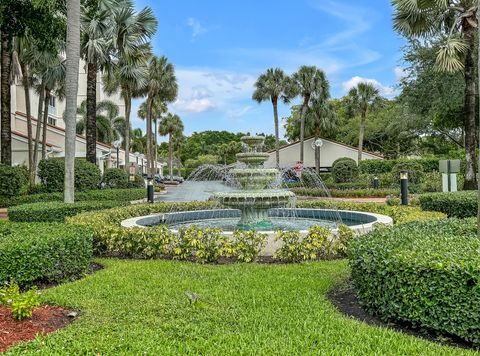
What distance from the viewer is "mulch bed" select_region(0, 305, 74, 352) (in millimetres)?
4000

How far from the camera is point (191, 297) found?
4785 mm

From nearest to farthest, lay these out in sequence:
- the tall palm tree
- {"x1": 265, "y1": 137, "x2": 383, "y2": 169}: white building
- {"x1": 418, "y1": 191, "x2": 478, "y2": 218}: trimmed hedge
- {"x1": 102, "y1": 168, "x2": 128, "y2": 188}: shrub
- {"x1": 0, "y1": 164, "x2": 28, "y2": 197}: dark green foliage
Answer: {"x1": 418, "y1": 191, "x2": 478, "y2": 218}: trimmed hedge
{"x1": 0, "y1": 164, "x2": 28, "y2": 197}: dark green foliage
{"x1": 102, "y1": 168, "x2": 128, "y2": 188}: shrub
the tall palm tree
{"x1": 265, "y1": 137, "x2": 383, "y2": 169}: white building

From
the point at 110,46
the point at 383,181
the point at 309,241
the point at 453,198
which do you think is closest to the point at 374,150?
the point at 383,181

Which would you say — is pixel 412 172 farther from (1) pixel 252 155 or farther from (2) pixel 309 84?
(1) pixel 252 155

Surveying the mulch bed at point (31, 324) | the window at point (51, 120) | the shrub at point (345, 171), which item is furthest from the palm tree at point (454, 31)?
the window at point (51, 120)

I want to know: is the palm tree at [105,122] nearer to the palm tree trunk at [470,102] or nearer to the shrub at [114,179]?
the shrub at [114,179]

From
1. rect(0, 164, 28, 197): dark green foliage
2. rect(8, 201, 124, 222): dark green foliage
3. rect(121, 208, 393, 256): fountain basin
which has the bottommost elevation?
rect(121, 208, 393, 256): fountain basin

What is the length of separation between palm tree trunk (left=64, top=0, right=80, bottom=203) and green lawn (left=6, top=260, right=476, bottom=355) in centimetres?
678

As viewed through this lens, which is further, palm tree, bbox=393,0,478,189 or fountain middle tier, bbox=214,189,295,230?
palm tree, bbox=393,0,478,189

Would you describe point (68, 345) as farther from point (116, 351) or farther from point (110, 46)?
point (110, 46)

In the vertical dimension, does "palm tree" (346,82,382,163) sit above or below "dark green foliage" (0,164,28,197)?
above

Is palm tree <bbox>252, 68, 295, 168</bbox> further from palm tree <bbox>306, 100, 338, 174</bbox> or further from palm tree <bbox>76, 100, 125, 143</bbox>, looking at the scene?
palm tree <bbox>76, 100, 125, 143</bbox>

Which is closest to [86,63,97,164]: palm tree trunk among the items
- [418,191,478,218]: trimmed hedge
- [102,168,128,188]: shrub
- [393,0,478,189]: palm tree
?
[102,168,128,188]: shrub

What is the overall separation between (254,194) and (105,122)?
45908 millimetres
